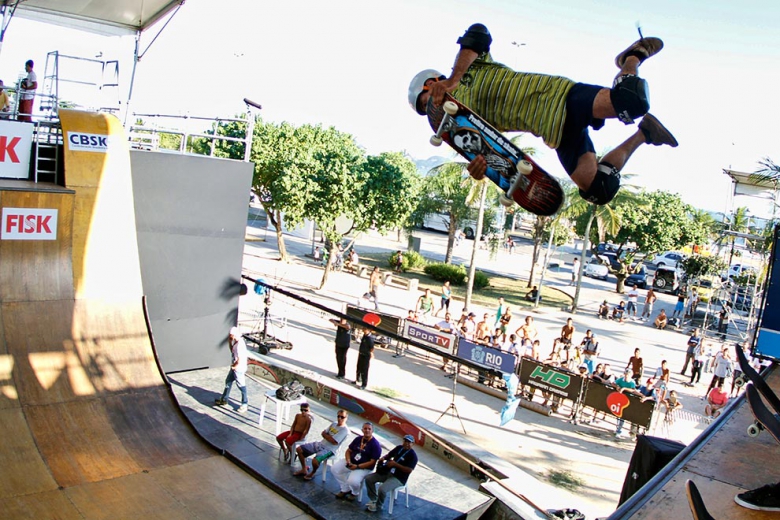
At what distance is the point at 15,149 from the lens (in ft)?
35.2

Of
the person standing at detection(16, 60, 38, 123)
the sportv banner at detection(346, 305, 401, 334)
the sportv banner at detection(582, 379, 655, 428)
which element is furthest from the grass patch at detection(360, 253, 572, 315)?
the person standing at detection(16, 60, 38, 123)

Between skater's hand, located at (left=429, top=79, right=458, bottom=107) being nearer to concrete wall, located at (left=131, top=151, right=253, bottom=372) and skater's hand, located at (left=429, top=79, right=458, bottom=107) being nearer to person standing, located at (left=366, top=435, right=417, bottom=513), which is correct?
person standing, located at (left=366, top=435, right=417, bottom=513)

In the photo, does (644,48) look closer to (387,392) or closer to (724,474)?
(724,474)

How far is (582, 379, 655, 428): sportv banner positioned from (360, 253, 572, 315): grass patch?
36.2 ft

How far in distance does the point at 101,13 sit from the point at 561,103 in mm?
13876

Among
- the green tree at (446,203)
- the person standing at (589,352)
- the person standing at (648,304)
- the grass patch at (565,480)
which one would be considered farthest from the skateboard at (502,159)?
the green tree at (446,203)

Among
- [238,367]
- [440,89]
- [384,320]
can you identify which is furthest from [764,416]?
[384,320]

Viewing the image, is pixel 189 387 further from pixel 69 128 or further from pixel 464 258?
pixel 464 258

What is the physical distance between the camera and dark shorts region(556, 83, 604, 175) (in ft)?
13.2

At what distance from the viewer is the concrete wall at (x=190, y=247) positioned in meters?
12.5

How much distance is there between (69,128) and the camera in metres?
10.9

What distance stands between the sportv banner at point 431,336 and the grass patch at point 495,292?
7.42 m

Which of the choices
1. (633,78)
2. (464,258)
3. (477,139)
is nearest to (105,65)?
(477,139)

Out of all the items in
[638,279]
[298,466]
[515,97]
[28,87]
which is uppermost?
[28,87]
